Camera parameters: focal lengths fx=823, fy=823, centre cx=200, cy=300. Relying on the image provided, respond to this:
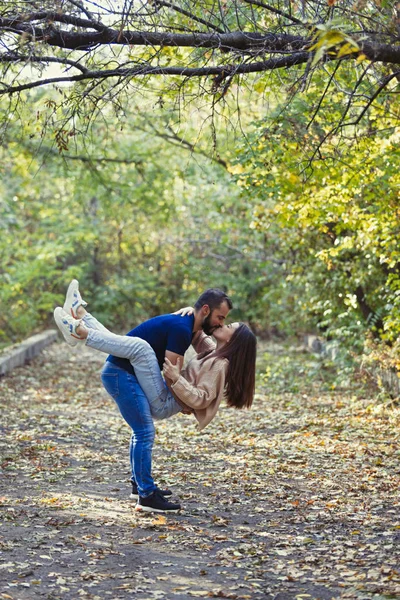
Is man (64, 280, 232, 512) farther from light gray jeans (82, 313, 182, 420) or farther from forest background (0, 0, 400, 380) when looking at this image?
forest background (0, 0, 400, 380)

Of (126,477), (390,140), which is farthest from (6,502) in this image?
(390,140)

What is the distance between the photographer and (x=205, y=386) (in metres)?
5.79

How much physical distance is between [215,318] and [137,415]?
90 centimetres

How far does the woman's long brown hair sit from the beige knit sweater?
0.05 meters

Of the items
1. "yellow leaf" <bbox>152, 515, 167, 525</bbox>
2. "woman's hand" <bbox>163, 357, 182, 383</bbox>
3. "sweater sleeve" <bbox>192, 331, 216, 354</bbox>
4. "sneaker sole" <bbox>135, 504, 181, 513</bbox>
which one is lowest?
"yellow leaf" <bbox>152, 515, 167, 525</bbox>

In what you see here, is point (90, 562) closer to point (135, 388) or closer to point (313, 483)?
point (135, 388)

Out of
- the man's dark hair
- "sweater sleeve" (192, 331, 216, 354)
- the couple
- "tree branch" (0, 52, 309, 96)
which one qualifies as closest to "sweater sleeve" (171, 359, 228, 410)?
the couple

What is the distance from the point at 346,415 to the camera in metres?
10.2

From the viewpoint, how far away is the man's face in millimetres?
5742

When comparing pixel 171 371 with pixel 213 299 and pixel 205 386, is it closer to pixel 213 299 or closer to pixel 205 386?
pixel 205 386

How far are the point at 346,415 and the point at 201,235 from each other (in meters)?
13.1

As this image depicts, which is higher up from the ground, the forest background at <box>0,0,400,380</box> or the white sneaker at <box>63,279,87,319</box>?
the forest background at <box>0,0,400,380</box>

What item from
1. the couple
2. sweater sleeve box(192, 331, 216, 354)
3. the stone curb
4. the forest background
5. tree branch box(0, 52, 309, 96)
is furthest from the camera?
the stone curb

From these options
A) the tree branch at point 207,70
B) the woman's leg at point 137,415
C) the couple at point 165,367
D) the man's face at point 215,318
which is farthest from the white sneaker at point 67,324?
the tree branch at point 207,70
